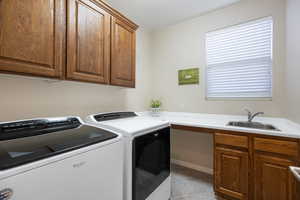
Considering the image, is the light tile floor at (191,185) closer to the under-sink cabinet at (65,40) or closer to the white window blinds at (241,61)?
the white window blinds at (241,61)

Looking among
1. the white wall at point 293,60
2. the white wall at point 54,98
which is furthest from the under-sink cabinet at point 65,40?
the white wall at point 293,60

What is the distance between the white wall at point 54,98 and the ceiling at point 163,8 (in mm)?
1286

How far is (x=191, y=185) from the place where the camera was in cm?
199

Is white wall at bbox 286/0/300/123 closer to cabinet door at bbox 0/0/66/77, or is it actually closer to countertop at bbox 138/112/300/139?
countertop at bbox 138/112/300/139

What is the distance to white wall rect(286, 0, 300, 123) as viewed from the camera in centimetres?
149

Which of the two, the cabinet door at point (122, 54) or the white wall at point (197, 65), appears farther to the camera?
the white wall at point (197, 65)

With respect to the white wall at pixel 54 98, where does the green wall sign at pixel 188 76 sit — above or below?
above

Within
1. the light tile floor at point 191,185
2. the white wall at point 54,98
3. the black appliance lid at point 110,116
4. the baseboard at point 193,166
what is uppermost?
the white wall at point 54,98

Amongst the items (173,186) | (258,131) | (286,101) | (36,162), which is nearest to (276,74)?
(286,101)

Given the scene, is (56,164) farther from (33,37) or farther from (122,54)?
(122,54)

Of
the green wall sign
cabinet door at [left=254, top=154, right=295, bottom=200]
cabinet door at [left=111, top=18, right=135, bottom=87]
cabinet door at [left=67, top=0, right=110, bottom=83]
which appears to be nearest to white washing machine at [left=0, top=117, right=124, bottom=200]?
cabinet door at [left=67, top=0, right=110, bottom=83]


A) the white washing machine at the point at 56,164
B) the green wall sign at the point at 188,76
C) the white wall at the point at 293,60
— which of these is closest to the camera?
the white washing machine at the point at 56,164

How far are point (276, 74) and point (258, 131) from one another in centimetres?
96

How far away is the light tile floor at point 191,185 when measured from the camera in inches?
69.6
